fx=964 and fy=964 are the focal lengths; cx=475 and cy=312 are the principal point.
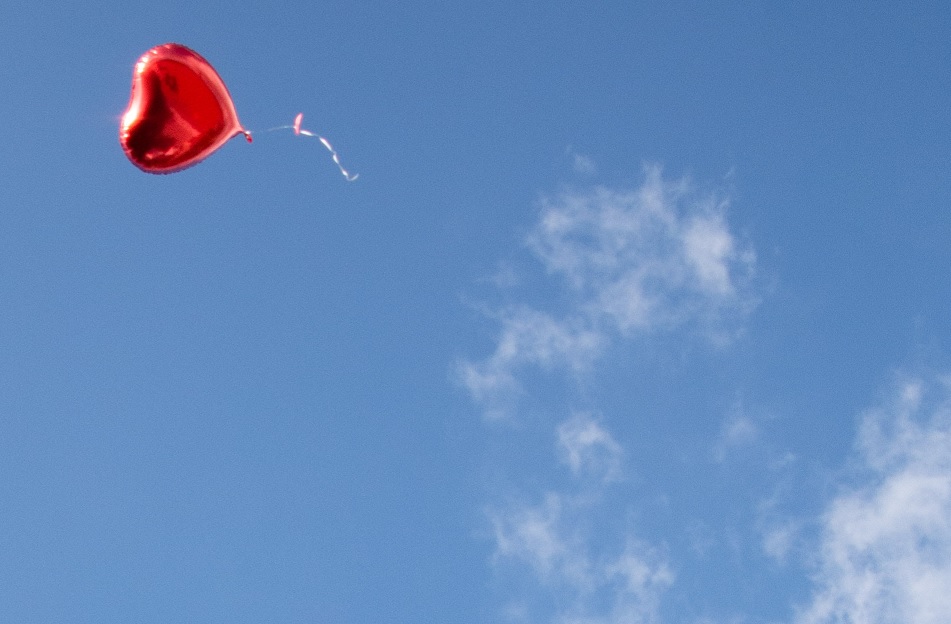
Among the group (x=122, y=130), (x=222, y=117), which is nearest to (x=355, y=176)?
(x=222, y=117)

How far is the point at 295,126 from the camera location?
46.2 ft

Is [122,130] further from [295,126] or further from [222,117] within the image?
[295,126]

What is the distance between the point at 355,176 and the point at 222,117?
238 centimetres

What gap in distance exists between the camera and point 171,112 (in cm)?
1427

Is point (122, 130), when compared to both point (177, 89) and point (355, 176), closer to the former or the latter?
point (177, 89)

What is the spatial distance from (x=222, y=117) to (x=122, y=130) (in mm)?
1466

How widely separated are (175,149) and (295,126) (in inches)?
74.7

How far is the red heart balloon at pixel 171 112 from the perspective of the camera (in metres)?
14.2

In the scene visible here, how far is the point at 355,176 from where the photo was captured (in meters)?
14.2

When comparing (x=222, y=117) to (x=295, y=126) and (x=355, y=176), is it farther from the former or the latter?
(x=355, y=176)

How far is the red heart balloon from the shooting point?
559 inches

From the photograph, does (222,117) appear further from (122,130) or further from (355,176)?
(355,176)

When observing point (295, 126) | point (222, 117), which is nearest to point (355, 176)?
point (295, 126)

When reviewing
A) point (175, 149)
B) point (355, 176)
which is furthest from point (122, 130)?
point (355, 176)
